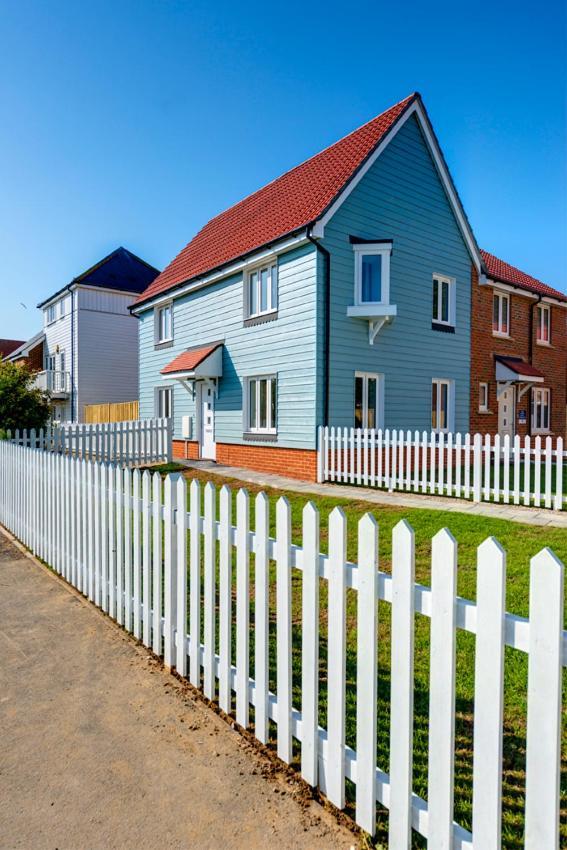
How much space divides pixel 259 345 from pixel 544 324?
14.3 meters

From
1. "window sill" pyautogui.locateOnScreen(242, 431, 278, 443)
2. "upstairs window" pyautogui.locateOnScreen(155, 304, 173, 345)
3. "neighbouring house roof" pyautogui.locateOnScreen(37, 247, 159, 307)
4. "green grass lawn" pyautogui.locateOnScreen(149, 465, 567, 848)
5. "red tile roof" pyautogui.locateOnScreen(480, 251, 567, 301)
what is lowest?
"green grass lawn" pyautogui.locateOnScreen(149, 465, 567, 848)

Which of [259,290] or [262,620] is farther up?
[259,290]

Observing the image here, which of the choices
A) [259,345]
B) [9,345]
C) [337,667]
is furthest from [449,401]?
[9,345]

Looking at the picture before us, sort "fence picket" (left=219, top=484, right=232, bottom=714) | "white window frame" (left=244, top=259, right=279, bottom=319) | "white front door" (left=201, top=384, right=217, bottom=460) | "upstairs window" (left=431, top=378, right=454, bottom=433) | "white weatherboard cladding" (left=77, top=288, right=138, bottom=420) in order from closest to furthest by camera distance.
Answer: "fence picket" (left=219, top=484, right=232, bottom=714), "white window frame" (left=244, top=259, right=279, bottom=319), "upstairs window" (left=431, top=378, right=454, bottom=433), "white front door" (left=201, top=384, right=217, bottom=460), "white weatherboard cladding" (left=77, top=288, right=138, bottom=420)

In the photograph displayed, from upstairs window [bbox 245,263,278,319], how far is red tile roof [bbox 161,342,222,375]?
1.89 meters

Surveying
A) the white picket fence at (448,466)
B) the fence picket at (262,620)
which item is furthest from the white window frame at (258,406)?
the fence picket at (262,620)

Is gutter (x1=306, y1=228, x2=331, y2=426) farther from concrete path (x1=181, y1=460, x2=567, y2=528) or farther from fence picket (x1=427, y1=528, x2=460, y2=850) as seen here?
fence picket (x1=427, y1=528, x2=460, y2=850)

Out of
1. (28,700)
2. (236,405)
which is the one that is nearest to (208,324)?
(236,405)

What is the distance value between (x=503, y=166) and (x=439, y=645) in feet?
48.1

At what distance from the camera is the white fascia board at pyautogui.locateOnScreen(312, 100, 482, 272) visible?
44.0ft

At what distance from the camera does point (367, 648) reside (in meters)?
2.19

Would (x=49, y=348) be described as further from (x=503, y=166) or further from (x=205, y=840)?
(x=205, y=840)

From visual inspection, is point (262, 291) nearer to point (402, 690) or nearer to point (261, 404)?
point (261, 404)

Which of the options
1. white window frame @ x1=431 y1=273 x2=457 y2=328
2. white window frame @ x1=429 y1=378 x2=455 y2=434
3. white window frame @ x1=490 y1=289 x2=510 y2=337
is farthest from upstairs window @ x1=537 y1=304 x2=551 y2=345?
white window frame @ x1=429 y1=378 x2=455 y2=434
